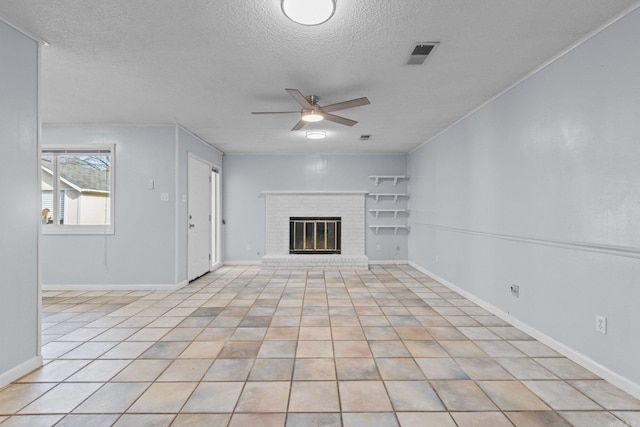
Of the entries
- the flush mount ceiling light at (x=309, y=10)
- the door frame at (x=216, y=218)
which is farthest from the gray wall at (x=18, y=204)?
the door frame at (x=216, y=218)

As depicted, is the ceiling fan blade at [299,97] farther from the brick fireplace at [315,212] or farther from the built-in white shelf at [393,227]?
the built-in white shelf at [393,227]

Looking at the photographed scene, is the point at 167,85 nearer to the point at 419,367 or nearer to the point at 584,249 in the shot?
the point at 419,367

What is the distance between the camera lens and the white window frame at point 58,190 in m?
4.53

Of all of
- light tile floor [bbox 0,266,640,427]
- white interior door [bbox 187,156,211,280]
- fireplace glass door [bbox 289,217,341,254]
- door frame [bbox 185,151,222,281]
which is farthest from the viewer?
fireplace glass door [bbox 289,217,341,254]

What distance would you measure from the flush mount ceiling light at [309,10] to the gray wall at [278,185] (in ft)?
15.8

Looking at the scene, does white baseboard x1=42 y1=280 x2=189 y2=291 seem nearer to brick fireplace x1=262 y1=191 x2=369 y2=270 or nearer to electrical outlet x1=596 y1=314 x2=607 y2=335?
brick fireplace x1=262 y1=191 x2=369 y2=270

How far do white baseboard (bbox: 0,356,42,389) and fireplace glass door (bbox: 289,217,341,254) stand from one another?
465cm

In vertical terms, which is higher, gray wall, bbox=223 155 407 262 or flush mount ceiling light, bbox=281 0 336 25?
flush mount ceiling light, bbox=281 0 336 25

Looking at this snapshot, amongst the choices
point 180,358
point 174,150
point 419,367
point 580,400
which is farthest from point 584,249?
point 174,150

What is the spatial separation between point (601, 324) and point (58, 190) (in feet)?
20.8

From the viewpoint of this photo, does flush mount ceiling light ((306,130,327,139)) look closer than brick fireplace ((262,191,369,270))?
Yes

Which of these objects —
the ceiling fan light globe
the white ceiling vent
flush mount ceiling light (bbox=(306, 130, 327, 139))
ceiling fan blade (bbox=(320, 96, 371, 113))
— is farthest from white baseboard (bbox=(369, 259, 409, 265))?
the white ceiling vent

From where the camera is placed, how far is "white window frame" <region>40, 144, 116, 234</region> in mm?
4531

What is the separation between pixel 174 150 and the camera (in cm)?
464
